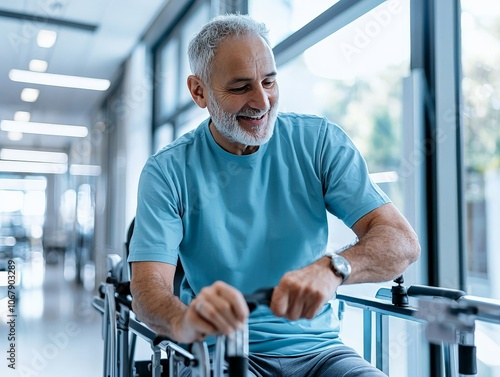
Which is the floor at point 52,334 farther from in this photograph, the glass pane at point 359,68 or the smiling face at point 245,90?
the glass pane at point 359,68

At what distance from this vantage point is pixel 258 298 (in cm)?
82

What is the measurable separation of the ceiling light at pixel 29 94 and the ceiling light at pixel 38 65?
37.4 inches

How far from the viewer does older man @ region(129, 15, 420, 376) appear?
3.79ft

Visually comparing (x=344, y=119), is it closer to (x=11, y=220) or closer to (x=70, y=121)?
(x=70, y=121)

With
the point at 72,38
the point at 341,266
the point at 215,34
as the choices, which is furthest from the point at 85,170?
the point at 341,266

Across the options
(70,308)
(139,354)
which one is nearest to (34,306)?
(70,308)

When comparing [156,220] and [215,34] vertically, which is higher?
[215,34]

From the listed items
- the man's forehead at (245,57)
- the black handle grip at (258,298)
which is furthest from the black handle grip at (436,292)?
the man's forehead at (245,57)

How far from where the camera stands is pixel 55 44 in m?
5.70

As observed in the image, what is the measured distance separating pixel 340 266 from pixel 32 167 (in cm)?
1438

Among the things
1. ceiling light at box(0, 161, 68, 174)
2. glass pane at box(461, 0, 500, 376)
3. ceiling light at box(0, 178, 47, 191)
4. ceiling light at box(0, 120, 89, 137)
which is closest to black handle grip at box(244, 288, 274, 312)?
glass pane at box(461, 0, 500, 376)

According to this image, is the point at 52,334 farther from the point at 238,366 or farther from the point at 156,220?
the point at 238,366

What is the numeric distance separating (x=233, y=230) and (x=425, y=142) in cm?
96

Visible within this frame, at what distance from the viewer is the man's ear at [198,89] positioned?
55.6 inches
